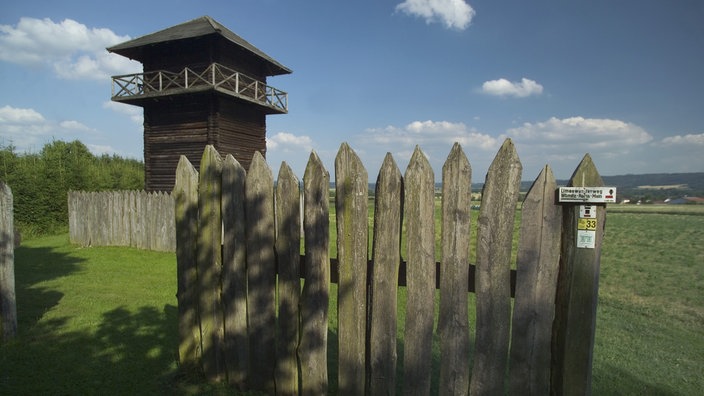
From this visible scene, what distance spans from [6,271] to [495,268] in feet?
19.3

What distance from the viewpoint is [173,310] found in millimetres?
6230

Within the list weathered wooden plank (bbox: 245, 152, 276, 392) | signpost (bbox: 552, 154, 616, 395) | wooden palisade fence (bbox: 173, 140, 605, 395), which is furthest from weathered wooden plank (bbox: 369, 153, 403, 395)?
signpost (bbox: 552, 154, 616, 395)

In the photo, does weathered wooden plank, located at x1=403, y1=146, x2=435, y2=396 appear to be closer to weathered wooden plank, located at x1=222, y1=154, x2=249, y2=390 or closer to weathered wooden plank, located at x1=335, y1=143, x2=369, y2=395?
weathered wooden plank, located at x1=335, y1=143, x2=369, y2=395

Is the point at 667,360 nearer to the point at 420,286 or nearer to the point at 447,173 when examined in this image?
the point at 420,286

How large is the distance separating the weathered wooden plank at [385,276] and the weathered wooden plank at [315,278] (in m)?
0.45

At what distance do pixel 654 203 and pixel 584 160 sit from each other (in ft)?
128

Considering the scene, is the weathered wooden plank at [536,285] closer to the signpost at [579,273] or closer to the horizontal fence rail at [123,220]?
the signpost at [579,273]

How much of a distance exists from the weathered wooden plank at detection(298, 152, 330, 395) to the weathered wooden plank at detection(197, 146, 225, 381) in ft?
3.37

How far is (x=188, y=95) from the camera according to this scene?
18.0 meters

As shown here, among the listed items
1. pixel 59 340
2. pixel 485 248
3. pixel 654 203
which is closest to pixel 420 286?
pixel 485 248

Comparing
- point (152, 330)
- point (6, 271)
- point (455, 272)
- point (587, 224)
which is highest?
point (587, 224)

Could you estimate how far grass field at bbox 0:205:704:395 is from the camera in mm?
3775

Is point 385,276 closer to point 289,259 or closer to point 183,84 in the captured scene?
point 289,259

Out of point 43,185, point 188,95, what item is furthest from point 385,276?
point 43,185
